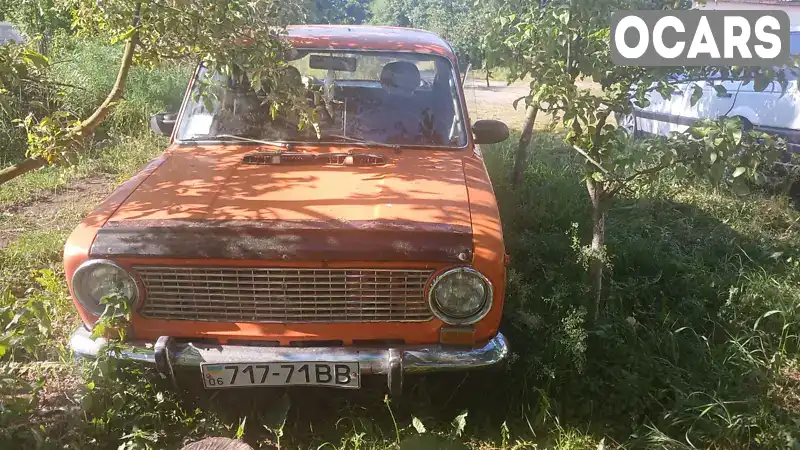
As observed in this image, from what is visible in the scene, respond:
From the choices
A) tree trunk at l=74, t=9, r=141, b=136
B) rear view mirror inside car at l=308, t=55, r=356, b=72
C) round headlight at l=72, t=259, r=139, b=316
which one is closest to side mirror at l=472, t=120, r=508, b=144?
rear view mirror inside car at l=308, t=55, r=356, b=72

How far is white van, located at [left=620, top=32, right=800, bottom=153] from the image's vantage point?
19.1ft

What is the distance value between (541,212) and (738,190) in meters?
2.44

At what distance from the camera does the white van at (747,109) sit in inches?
229

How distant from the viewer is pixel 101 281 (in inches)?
96.9

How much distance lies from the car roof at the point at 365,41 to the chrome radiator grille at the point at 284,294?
1.83 metres

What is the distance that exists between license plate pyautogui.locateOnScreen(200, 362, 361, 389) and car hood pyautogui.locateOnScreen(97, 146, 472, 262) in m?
0.44

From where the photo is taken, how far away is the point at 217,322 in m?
2.51

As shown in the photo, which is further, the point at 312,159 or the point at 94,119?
the point at 312,159

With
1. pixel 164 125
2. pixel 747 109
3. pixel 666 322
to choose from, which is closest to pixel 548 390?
pixel 666 322

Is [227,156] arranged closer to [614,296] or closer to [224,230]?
[224,230]

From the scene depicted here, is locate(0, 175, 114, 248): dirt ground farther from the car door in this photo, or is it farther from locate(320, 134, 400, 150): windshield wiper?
the car door

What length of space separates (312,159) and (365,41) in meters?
1.02

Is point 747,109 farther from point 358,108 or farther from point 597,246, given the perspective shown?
point 358,108

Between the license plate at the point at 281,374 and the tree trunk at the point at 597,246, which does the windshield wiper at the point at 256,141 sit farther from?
the tree trunk at the point at 597,246
